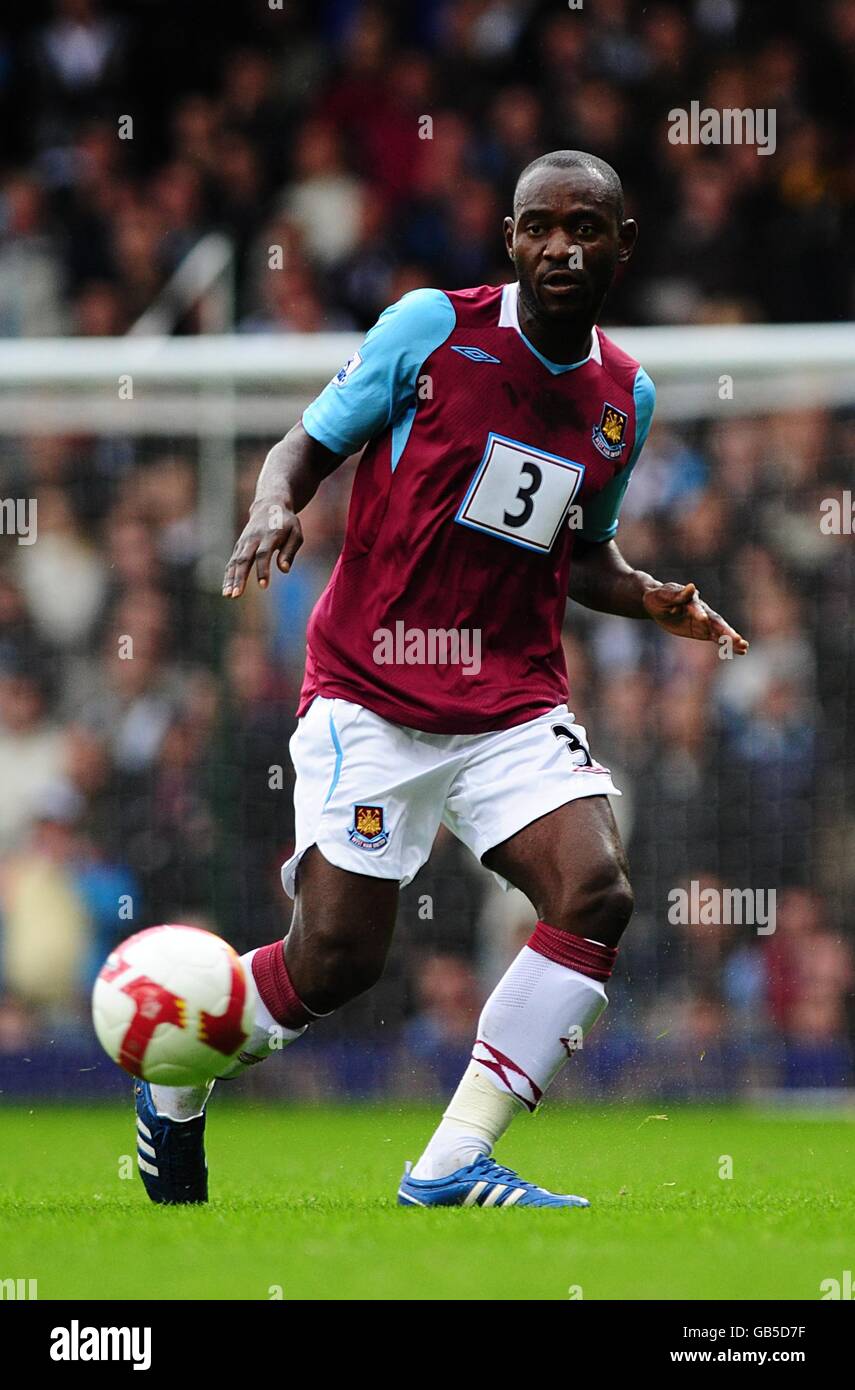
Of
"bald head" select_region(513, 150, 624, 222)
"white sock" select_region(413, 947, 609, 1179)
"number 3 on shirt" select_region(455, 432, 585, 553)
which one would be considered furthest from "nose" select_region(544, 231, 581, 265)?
"white sock" select_region(413, 947, 609, 1179)

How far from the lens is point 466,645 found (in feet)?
17.0

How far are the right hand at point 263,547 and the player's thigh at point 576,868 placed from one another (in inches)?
36.6

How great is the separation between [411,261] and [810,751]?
4.39 metres

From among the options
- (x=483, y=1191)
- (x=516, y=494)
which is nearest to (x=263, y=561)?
(x=516, y=494)

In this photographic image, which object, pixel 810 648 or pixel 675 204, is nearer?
pixel 810 648

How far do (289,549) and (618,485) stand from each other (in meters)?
1.17

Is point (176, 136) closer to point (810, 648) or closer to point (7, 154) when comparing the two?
point (7, 154)

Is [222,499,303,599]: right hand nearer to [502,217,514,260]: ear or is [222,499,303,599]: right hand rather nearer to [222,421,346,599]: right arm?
[222,421,346,599]: right arm

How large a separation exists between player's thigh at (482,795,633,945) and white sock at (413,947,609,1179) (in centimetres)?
13

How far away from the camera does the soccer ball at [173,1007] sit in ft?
15.4

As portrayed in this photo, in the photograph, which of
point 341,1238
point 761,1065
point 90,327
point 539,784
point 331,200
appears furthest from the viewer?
point 331,200

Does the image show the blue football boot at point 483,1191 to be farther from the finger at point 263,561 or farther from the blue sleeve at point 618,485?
the blue sleeve at point 618,485

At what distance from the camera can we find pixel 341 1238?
419 centimetres
